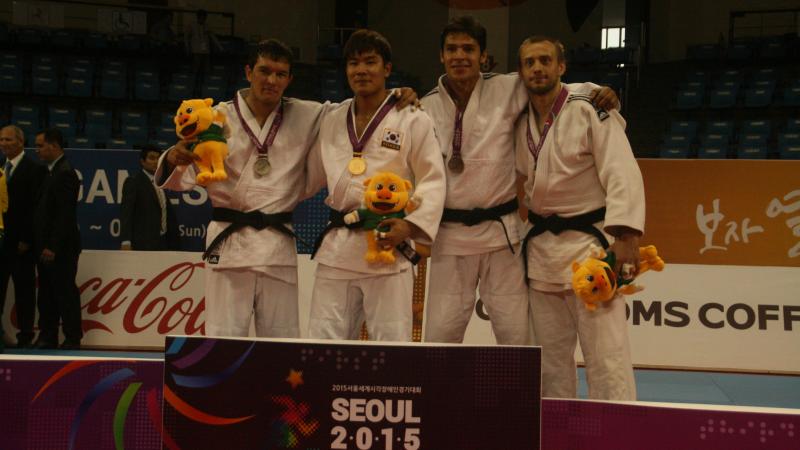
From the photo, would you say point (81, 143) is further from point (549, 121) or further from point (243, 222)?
point (549, 121)

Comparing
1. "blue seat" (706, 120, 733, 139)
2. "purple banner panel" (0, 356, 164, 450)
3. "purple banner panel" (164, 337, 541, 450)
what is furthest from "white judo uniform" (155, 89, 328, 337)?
"blue seat" (706, 120, 733, 139)

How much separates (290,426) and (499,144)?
186cm

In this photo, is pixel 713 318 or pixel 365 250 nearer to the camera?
pixel 365 250

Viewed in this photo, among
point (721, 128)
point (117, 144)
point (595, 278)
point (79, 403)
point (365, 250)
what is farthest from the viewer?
point (721, 128)

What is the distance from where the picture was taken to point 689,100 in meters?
15.1

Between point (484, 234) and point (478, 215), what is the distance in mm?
92

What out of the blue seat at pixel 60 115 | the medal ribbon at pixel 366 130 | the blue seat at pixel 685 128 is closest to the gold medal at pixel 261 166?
the medal ribbon at pixel 366 130

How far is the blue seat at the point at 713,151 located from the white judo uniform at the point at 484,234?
1075cm

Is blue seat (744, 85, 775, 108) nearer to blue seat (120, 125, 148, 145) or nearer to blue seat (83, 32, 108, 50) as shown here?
blue seat (120, 125, 148, 145)

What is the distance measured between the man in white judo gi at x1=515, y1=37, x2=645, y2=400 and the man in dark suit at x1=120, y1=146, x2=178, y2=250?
187 inches

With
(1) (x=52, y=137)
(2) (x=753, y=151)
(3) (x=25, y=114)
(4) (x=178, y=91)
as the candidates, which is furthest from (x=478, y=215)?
(4) (x=178, y=91)

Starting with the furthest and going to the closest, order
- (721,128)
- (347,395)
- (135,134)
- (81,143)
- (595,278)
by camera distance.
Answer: (721,128) → (135,134) → (81,143) → (595,278) → (347,395)

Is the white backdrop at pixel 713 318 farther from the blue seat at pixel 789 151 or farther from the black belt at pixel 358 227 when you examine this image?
the blue seat at pixel 789 151

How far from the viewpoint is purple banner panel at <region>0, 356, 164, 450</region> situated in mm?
2523
